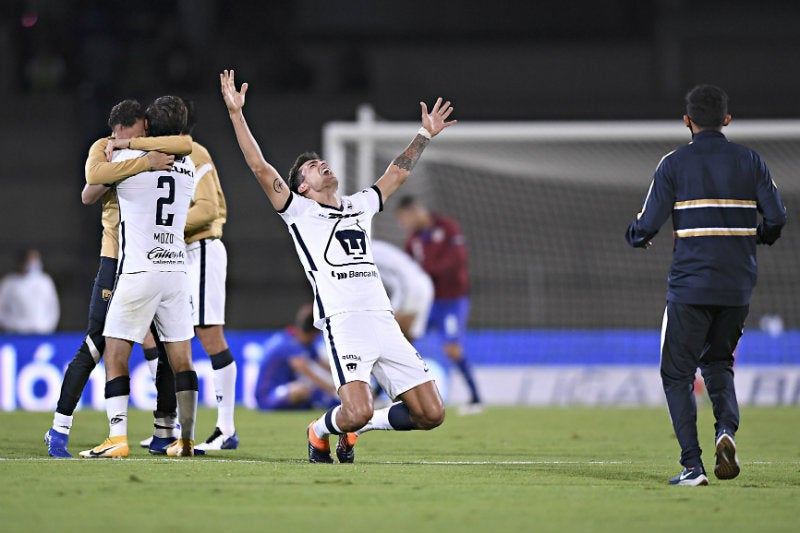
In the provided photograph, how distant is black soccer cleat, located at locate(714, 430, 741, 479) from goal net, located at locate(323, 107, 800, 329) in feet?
27.4

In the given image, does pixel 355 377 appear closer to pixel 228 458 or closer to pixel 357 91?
pixel 228 458

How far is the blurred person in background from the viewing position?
1683cm

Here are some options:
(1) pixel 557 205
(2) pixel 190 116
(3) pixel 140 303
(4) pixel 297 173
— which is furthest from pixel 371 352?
(1) pixel 557 205

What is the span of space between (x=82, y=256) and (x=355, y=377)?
15326 millimetres

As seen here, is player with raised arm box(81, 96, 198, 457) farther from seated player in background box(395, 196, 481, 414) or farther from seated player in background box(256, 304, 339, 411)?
seated player in background box(395, 196, 481, 414)

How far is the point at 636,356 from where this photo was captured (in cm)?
1484

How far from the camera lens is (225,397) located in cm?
848

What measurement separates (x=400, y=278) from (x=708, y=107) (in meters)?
6.47

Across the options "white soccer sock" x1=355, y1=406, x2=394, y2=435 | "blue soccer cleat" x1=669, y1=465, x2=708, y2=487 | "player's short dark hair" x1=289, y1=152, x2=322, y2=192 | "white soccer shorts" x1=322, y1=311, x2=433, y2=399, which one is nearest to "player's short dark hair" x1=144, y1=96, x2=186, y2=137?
"player's short dark hair" x1=289, y1=152, x2=322, y2=192

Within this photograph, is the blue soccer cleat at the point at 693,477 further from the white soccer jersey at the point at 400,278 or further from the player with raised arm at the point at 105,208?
the white soccer jersey at the point at 400,278

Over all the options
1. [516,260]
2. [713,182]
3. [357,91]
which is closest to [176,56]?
[357,91]

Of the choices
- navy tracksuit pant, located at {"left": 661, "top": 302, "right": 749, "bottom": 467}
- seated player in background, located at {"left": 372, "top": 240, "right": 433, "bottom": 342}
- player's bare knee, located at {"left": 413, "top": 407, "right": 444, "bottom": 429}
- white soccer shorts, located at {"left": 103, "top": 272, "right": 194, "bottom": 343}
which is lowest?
player's bare knee, located at {"left": 413, "top": 407, "right": 444, "bottom": 429}

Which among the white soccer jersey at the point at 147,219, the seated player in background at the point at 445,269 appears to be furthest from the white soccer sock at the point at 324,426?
the seated player in background at the point at 445,269

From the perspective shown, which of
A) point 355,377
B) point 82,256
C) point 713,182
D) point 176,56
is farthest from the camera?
point 176,56
